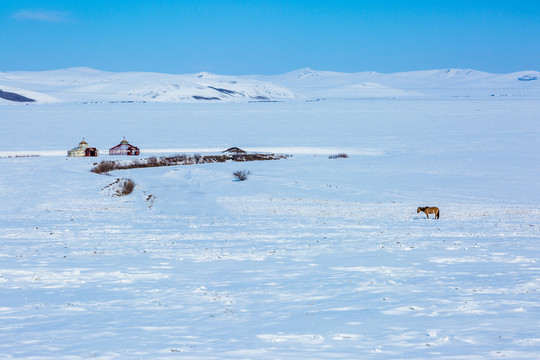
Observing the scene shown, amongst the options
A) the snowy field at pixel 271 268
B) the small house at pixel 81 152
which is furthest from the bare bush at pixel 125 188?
the small house at pixel 81 152

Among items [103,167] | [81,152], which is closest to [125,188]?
[103,167]

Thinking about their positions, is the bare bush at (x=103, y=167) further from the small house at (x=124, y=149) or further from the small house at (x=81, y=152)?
the small house at (x=124, y=149)

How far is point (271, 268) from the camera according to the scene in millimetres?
14445

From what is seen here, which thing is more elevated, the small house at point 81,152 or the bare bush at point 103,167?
the small house at point 81,152

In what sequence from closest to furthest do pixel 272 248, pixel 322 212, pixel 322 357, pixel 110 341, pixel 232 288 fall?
pixel 322 357 → pixel 110 341 → pixel 232 288 → pixel 272 248 → pixel 322 212

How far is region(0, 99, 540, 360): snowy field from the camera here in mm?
8875

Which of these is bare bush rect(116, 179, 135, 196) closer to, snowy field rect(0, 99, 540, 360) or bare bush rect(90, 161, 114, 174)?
snowy field rect(0, 99, 540, 360)

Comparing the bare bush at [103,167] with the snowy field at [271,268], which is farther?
the bare bush at [103,167]

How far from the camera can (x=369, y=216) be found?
26.0m

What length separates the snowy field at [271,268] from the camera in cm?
888

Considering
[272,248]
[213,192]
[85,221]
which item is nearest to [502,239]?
[272,248]

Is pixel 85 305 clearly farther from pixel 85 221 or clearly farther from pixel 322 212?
pixel 322 212

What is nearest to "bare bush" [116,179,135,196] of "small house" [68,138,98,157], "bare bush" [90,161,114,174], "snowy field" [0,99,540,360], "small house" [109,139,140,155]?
"snowy field" [0,99,540,360]

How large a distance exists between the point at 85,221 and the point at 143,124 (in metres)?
88.6
